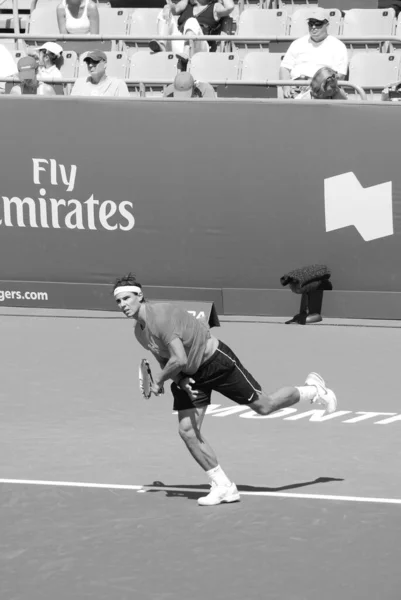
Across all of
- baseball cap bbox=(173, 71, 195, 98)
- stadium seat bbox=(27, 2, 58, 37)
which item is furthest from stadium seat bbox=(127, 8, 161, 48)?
baseball cap bbox=(173, 71, 195, 98)

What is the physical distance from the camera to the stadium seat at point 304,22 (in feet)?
57.3

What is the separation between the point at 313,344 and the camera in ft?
43.8

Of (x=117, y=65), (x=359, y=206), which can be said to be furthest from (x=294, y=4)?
(x=359, y=206)

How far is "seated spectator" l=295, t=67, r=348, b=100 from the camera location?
13812 mm

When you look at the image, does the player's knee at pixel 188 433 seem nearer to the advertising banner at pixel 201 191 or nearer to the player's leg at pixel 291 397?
the player's leg at pixel 291 397

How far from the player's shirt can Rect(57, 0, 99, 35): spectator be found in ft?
34.4

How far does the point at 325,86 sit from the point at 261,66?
292 cm

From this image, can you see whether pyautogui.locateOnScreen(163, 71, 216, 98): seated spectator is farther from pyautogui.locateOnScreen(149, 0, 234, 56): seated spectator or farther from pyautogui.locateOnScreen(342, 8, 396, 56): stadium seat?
pyautogui.locateOnScreen(342, 8, 396, 56): stadium seat

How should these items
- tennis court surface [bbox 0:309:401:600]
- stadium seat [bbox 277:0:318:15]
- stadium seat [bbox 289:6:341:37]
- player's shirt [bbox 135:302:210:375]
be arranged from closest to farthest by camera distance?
tennis court surface [bbox 0:309:401:600] → player's shirt [bbox 135:302:210:375] → stadium seat [bbox 289:6:341:37] → stadium seat [bbox 277:0:318:15]

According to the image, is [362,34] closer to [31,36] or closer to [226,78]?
[226,78]

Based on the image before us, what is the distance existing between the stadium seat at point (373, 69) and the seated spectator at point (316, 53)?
497 millimetres

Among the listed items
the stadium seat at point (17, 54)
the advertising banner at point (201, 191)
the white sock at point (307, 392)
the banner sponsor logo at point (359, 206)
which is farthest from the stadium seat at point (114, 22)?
the white sock at point (307, 392)

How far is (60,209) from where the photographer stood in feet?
48.5

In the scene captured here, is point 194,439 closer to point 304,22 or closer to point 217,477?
point 217,477
